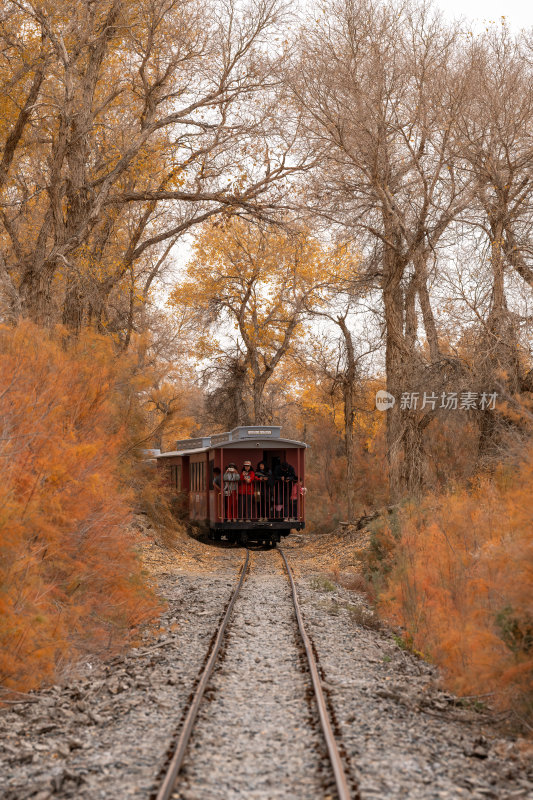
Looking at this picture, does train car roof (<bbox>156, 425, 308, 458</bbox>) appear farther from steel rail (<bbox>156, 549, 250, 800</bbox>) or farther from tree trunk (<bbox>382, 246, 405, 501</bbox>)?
steel rail (<bbox>156, 549, 250, 800</bbox>)

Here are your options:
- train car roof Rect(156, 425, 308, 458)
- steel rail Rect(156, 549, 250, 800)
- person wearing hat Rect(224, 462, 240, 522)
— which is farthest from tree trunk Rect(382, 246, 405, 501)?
steel rail Rect(156, 549, 250, 800)

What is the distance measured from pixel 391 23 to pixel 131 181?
7080 millimetres

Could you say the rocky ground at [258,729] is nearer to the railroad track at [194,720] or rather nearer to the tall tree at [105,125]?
the railroad track at [194,720]

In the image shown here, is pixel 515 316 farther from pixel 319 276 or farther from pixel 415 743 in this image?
pixel 319 276

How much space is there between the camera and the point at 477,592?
8.09 metres

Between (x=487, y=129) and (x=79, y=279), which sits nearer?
(x=79, y=279)

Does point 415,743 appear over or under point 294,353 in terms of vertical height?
under

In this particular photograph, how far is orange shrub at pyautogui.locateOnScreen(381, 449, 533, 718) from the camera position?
658 cm

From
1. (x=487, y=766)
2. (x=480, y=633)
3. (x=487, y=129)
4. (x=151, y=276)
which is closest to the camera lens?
(x=487, y=766)

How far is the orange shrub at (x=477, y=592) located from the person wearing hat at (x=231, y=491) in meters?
10.8

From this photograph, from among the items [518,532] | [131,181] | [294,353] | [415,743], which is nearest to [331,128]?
[131,181]

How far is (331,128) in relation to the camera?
17.6 metres

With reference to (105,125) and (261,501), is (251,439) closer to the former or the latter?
(261,501)

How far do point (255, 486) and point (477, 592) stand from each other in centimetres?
1503
